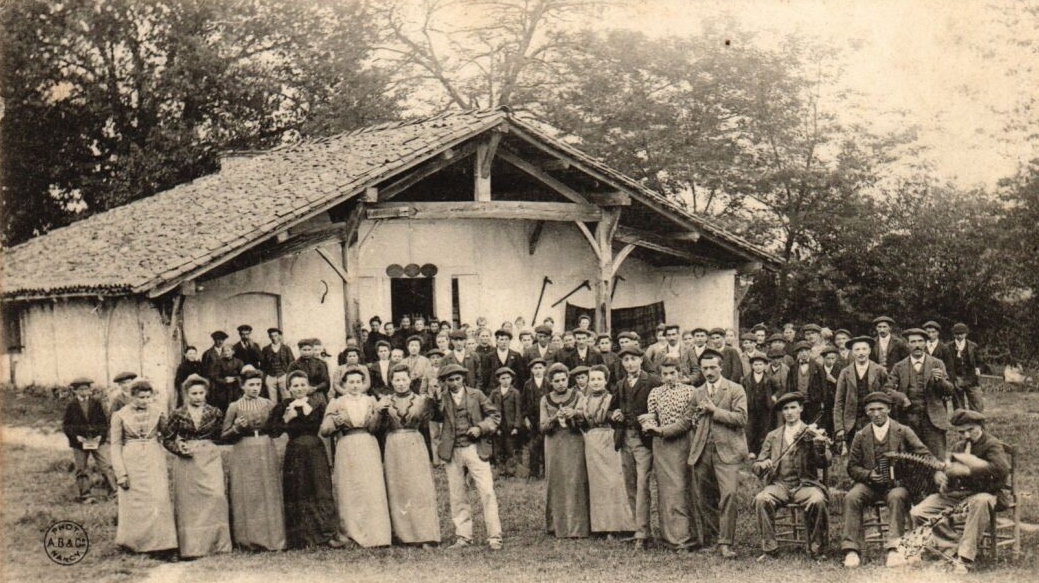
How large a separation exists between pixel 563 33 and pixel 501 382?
64.8 ft

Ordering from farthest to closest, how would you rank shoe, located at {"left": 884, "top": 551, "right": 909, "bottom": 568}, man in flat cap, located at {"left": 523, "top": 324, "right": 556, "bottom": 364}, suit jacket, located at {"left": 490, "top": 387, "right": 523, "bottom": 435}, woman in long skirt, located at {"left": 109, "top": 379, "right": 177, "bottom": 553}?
man in flat cap, located at {"left": 523, "top": 324, "right": 556, "bottom": 364}, suit jacket, located at {"left": 490, "top": 387, "right": 523, "bottom": 435}, woman in long skirt, located at {"left": 109, "top": 379, "right": 177, "bottom": 553}, shoe, located at {"left": 884, "top": 551, "right": 909, "bottom": 568}

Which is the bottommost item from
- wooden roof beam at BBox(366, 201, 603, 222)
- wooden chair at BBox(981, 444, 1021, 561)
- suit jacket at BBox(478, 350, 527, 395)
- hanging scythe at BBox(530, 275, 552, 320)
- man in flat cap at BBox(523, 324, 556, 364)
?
wooden chair at BBox(981, 444, 1021, 561)

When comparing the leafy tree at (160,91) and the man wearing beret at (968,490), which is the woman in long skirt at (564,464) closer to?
the man wearing beret at (968,490)

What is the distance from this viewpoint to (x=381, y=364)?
39.5ft

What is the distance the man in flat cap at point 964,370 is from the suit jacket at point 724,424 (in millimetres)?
3809

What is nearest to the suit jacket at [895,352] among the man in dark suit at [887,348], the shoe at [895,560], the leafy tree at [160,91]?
the man in dark suit at [887,348]

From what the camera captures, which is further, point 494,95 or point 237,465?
point 494,95

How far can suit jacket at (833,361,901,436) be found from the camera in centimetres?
956

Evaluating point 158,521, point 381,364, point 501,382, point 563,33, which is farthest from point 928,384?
point 563,33

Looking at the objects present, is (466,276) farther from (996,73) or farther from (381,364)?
(996,73)

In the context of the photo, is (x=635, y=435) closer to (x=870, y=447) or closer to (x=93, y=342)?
(x=870, y=447)

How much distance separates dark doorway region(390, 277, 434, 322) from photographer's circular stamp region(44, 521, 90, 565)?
7.71m

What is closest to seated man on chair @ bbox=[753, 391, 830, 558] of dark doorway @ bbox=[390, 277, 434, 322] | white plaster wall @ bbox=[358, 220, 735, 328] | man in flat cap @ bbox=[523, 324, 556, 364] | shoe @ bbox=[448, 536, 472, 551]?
shoe @ bbox=[448, 536, 472, 551]

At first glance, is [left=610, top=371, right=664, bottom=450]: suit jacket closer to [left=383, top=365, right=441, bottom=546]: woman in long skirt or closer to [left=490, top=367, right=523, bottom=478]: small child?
[left=490, top=367, right=523, bottom=478]: small child
